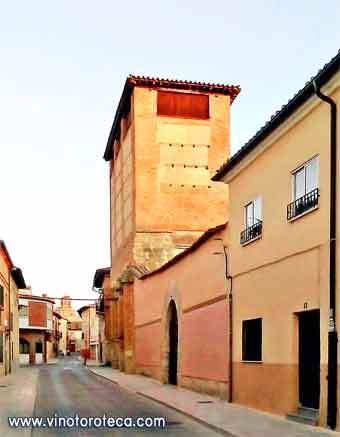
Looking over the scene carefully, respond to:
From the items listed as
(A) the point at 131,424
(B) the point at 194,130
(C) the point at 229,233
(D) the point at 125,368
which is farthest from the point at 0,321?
(A) the point at 131,424

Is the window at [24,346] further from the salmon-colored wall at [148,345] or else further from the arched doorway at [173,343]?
the arched doorway at [173,343]

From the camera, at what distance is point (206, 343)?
2108cm

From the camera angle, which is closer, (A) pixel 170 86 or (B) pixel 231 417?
(B) pixel 231 417

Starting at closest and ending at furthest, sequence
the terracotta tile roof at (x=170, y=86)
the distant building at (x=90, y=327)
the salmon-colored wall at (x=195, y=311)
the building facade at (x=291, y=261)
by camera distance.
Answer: the building facade at (x=291, y=261) → the salmon-colored wall at (x=195, y=311) → the terracotta tile roof at (x=170, y=86) → the distant building at (x=90, y=327)

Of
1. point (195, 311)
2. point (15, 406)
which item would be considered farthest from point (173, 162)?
point (15, 406)

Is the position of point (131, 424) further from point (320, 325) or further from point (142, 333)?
point (142, 333)

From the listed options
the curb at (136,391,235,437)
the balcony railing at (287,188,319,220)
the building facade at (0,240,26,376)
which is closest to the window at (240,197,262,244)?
the balcony railing at (287,188,319,220)

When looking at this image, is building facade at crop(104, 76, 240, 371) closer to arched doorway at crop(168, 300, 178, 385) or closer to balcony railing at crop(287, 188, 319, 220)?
arched doorway at crop(168, 300, 178, 385)

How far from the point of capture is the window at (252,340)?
16234 mm

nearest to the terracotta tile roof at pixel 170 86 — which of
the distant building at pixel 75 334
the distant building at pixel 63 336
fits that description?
the distant building at pixel 63 336

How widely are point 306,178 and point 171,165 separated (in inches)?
980

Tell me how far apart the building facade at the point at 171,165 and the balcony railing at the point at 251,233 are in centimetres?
2030

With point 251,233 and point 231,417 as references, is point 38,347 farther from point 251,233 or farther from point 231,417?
point 231,417

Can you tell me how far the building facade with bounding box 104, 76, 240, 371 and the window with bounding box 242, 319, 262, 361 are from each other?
2028 cm
